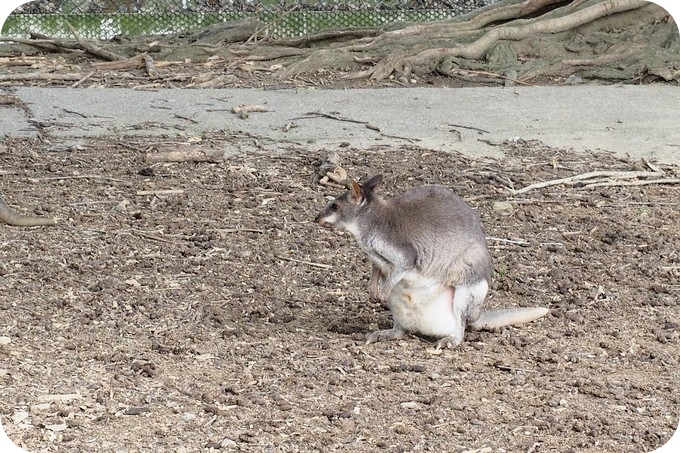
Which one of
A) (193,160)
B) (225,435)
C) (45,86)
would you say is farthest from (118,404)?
(45,86)

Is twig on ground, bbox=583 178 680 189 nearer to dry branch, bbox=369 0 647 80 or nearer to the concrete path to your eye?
the concrete path

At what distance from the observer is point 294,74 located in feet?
37.2

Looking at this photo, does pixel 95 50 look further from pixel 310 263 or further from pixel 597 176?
pixel 310 263

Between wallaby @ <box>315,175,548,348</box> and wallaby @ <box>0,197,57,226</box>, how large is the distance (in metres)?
2.26

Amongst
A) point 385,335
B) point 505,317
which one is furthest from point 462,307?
point 385,335

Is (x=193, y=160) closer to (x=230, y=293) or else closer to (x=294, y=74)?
(x=230, y=293)

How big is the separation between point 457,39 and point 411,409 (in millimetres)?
8187

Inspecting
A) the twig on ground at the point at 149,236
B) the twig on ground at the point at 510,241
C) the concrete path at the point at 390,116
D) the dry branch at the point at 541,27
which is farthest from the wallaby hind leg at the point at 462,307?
the dry branch at the point at 541,27

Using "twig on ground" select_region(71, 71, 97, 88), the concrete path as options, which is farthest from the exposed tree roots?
the concrete path

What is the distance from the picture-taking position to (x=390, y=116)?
9.59 meters

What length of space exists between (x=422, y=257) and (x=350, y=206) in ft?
1.45

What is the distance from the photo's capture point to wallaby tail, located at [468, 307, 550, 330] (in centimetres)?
540

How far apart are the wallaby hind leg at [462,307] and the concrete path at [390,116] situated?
3547 millimetres

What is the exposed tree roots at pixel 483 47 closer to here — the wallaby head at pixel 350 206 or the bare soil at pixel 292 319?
the bare soil at pixel 292 319
